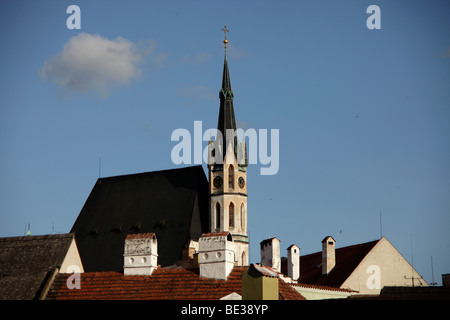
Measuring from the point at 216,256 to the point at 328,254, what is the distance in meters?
34.1

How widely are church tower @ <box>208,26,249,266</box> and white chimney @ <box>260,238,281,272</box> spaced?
1070 centimetres

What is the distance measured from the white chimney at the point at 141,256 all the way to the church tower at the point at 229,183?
137 feet

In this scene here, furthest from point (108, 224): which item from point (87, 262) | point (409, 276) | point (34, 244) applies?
point (34, 244)

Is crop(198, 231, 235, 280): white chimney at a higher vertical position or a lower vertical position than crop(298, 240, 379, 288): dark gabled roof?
lower

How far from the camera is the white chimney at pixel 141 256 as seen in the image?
36344mm

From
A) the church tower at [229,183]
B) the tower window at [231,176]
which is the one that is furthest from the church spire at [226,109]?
the tower window at [231,176]

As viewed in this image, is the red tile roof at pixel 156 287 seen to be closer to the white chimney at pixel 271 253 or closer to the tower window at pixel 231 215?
the white chimney at pixel 271 253

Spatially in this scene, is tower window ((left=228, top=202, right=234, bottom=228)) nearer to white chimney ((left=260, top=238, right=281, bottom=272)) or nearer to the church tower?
the church tower

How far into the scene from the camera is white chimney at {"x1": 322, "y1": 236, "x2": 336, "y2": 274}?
220 ft

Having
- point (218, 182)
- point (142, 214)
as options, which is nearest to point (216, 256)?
point (218, 182)

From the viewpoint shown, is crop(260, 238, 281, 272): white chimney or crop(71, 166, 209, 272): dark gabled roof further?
crop(71, 166, 209, 272): dark gabled roof

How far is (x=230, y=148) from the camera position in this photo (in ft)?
272

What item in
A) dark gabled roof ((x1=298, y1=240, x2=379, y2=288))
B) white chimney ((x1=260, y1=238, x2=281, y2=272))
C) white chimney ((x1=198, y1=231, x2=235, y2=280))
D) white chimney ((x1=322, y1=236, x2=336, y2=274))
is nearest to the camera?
white chimney ((x1=198, y1=231, x2=235, y2=280))

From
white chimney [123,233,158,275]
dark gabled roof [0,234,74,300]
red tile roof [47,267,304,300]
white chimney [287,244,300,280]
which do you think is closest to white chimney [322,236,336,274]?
white chimney [287,244,300,280]
